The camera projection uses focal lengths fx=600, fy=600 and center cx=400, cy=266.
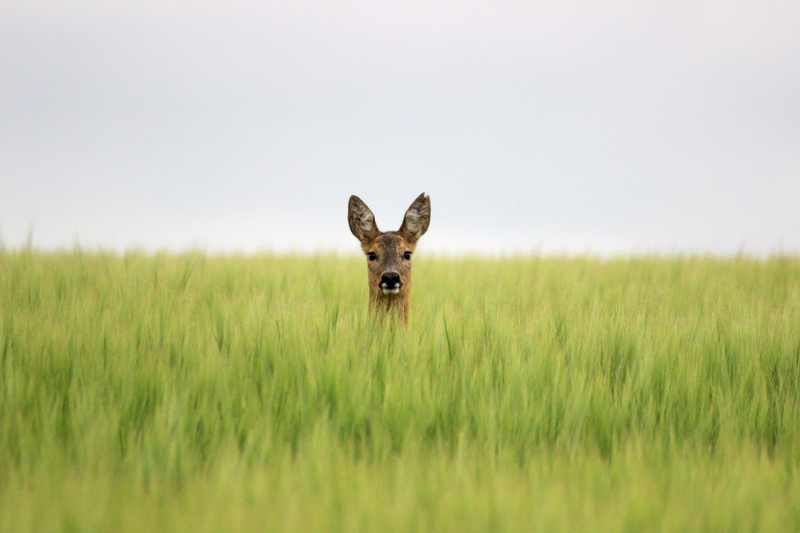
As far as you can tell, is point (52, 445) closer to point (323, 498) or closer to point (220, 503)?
point (220, 503)

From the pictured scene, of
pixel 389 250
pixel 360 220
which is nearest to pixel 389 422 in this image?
pixel 389 250

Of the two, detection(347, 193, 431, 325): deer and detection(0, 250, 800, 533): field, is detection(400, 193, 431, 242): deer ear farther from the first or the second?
detection(0, 250, 800, 533): field

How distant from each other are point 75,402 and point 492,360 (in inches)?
120

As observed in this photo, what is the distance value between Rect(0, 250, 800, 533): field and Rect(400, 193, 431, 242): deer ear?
3.10 feet

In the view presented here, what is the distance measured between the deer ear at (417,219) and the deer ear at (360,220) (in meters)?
0.32

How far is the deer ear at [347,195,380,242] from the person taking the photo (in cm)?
631

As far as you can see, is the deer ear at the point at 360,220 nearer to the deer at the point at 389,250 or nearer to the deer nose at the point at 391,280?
the deer at the point at 389,250

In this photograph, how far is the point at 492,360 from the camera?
16.0ft

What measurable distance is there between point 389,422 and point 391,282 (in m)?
2.00

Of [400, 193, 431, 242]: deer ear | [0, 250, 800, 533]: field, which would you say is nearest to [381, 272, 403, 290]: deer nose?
[0, 250, 800, 533]: field

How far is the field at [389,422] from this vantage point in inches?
108

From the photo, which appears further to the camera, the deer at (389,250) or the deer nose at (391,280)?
the deer at (389,250)

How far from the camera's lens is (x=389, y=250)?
6074 mm

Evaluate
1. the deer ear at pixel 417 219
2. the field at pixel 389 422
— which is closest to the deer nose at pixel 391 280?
the field at pixel 389 422
